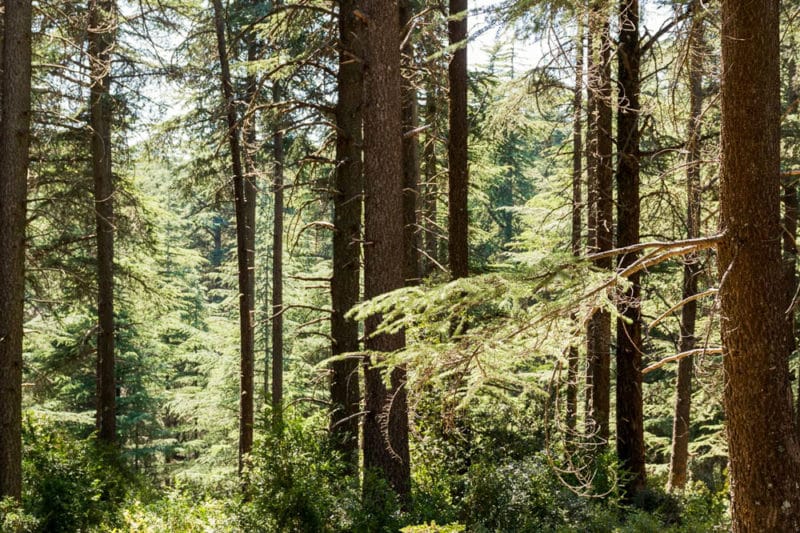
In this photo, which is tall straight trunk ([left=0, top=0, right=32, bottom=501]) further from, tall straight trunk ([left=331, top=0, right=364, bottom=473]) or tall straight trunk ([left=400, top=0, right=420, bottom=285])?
tall straight trunk ([left=400, top=0, right=420, bottom=285])

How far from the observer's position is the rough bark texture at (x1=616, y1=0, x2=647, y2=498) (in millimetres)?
8531

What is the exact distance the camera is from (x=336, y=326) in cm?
929

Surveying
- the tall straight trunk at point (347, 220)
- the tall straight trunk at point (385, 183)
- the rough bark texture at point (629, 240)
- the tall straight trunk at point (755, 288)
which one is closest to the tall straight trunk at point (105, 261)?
the tall straight trunk at point (347, 220)

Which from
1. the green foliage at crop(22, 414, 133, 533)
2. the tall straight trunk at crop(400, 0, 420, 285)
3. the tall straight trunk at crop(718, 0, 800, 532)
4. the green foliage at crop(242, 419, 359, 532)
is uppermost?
the tall straight trunk at crop(400, 0, 420, 285)

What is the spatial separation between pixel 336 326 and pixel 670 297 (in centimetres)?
1031

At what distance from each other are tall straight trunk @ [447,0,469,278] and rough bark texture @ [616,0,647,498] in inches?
86.9

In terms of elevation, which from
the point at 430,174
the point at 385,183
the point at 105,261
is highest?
the point at 430,174

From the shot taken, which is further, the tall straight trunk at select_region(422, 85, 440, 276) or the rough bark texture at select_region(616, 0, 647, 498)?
the tall straight trunk at select_region(422, 85, 440, 276)

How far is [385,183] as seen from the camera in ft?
22.2

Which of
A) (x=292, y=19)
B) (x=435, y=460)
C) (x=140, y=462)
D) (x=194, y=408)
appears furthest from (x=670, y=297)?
(x=140, y=462)

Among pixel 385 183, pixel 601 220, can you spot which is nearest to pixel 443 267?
pixel 601 220

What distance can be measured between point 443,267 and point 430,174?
12.0 feet

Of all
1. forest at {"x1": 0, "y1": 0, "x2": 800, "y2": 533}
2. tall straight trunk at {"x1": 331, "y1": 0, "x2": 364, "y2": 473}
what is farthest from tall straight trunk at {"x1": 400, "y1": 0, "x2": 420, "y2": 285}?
tall straight trunk at {"x1": 331, "y1": 0, "x2": 364, "y2": 473}

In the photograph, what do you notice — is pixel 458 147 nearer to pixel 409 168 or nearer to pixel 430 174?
pixel 409 168
